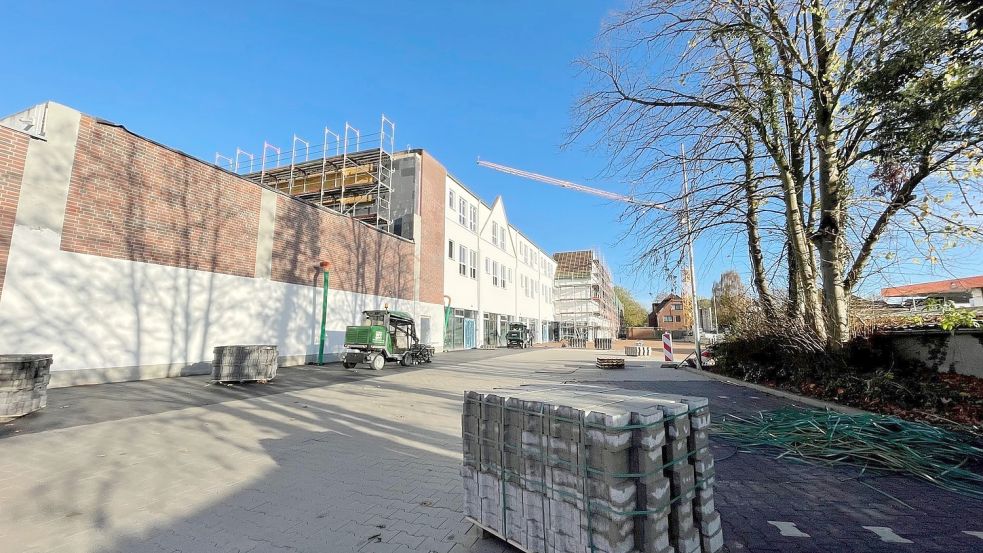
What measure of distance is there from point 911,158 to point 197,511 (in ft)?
36.5

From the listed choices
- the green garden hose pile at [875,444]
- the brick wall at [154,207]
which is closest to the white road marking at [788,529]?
the green garden hose pile at [875,444]

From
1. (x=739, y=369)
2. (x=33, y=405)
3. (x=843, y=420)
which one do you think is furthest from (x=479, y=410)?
(x=739, y=369)

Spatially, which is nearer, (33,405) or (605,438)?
(605,438)

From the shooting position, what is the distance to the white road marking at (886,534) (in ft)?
10.0

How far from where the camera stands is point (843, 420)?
6070 millimetres

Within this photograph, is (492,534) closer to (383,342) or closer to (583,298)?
(383,342)

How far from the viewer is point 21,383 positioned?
643 centimetres

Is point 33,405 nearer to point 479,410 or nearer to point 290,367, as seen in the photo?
point 479,410

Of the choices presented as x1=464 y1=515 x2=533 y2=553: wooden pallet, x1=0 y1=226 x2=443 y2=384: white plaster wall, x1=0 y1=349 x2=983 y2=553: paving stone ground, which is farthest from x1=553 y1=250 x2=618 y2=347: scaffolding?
x1=464 y1=515 x2=533 y2=553: wooden pallet

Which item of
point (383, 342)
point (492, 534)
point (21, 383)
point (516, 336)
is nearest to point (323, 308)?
point (383, 342)

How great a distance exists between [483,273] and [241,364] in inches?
932

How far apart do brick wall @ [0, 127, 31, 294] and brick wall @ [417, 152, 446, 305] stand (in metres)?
17.1

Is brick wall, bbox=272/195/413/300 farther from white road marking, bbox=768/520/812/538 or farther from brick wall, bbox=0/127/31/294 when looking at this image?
white road marking, bbox=768/520/812/538

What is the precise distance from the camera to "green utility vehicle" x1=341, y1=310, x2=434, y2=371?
1526 centimetres
